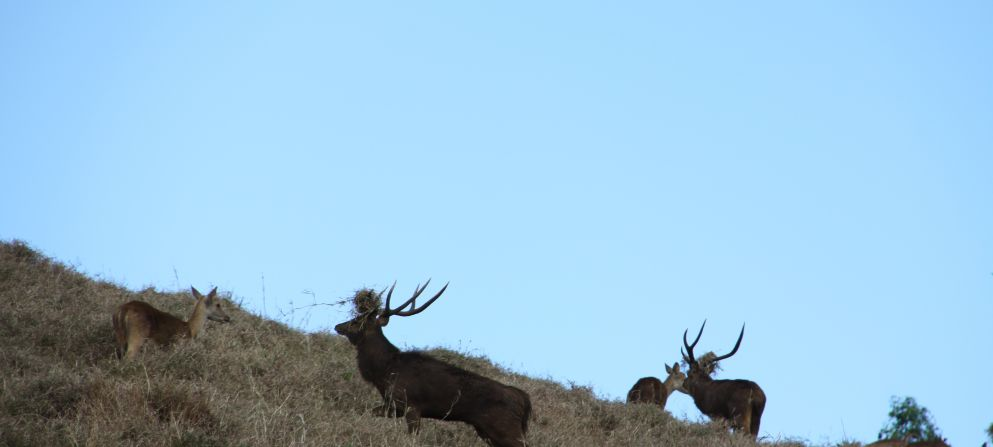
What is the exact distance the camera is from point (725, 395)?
1900cm

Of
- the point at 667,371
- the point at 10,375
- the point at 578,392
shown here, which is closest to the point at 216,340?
the point at 10,375

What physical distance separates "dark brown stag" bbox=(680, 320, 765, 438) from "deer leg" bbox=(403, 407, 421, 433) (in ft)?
22.4

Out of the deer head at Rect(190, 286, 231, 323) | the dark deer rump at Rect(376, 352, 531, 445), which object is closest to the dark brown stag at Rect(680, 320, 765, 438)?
Answer: the dark deer rump at Rect(376, 352, 531, 445)

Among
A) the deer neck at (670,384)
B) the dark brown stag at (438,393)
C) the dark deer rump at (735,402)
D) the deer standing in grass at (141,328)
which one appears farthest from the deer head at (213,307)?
the deer neck at (670,384)

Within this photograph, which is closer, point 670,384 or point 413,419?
point 413,419

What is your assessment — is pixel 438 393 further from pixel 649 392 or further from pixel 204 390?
pixel 649 392

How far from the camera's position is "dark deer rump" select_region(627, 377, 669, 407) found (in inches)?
762

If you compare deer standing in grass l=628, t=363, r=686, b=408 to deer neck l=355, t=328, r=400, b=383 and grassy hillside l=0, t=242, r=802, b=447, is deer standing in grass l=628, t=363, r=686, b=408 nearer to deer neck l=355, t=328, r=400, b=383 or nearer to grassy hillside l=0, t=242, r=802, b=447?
grassy hillside l=0, t=242, r=802, b=447

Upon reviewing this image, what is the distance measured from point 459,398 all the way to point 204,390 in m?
2.64

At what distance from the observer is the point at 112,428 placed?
9258 mm

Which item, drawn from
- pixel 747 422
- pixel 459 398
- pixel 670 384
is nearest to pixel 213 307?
pixel 459 398

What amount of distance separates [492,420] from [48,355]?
5.25 m

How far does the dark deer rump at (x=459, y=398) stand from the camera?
11.4m

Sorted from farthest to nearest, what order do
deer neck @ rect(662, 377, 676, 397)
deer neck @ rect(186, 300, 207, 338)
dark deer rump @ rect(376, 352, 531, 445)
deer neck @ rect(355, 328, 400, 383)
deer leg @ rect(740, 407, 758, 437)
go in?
deer neck @ rect(662, 377, 676, 397), deer leg @ rect(740, 407, 758, 437), deer neck @ rect(186, 300, 207, 338), deer neck @ rect(355, 328, 400, 383), dark deer rump @ rect(376, 352, 531, 445)
